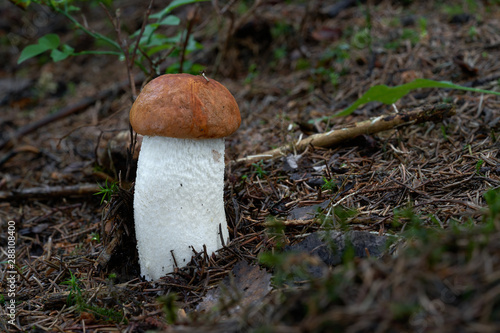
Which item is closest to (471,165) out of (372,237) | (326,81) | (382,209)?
(382,209)

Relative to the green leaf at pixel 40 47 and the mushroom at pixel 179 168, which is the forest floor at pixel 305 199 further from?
the green leaf at pixel 40 47

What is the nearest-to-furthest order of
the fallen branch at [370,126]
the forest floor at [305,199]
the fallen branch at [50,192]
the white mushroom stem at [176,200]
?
Answer: 1. the forest floor at [305,199]
2. the white mushroom stem at [176,200]
3. the fallen branch at [370,126]
4. the fallen branch at [50,192]

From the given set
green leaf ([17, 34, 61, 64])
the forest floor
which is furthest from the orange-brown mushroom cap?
green leaf ([17, 34, 61, 64])

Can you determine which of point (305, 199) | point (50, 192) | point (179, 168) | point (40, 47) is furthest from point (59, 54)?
point (305, 199)

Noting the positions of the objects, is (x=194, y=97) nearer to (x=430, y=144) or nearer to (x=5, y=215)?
(x=430, y=144)

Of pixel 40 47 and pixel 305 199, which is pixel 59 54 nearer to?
pixel 40 47

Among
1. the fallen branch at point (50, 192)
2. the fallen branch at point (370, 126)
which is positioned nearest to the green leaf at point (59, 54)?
the fallen branch at point (50, 192)
